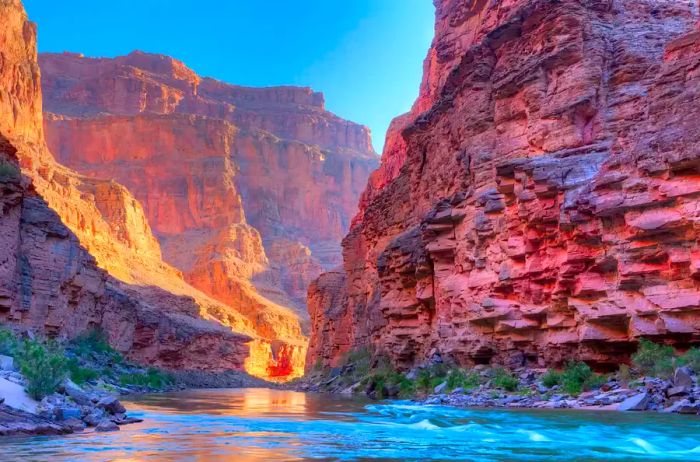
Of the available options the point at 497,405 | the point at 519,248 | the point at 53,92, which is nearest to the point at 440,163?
the point at 519,248

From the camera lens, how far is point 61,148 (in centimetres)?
13750

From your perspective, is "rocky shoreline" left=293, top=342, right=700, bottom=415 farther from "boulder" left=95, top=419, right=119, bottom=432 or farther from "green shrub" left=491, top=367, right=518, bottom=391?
"boulder" left=95, top=419, right=119, bottom=432

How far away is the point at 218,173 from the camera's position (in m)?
139

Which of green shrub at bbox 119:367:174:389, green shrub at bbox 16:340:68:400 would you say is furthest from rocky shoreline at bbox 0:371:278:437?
green shrub at bbox 119:367:174:389

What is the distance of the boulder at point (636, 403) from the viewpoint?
598 inches

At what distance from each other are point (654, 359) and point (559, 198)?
682 centimetres

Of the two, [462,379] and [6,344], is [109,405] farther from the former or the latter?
[462,379]

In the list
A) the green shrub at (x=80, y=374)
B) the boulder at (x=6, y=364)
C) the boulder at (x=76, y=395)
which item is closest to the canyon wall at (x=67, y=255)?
the green shrub at (x=80, y=374)

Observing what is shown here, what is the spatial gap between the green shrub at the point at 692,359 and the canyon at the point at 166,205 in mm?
25931

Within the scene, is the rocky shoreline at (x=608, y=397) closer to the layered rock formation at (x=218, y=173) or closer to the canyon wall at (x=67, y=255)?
the canyon wall at (x=67, y=255)

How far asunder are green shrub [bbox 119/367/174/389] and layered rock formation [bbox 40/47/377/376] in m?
44.5

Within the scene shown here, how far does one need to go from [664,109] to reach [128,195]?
9353cm

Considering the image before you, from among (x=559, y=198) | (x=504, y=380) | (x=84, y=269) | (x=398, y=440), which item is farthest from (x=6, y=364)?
(x=84, y=269)

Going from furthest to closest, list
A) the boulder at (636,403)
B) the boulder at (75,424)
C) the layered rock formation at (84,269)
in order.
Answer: the layered rock formation at (84,269) → the boulder at (636,403) → the boulder at (75,424)
